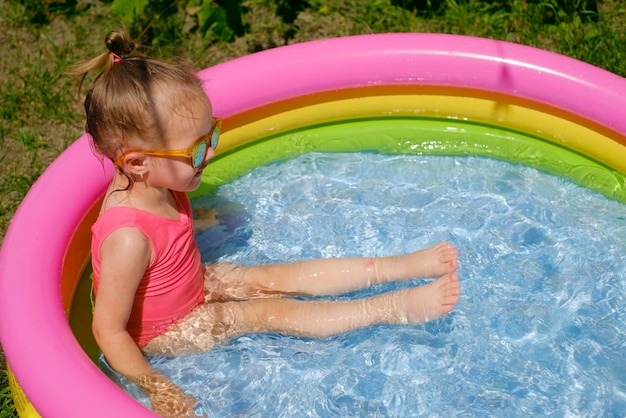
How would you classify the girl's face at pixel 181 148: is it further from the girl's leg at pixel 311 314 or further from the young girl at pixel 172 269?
the girl's leg at pixel 311 314

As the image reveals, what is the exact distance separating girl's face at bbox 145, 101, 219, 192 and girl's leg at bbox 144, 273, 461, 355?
44 centimetres

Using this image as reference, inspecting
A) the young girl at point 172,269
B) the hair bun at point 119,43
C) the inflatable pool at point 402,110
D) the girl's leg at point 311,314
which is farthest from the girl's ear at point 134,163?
the girl's leg at point 311,314

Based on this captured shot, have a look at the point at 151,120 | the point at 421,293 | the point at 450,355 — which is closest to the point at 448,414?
the point at 450,355

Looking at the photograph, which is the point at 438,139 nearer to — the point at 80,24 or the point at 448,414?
the point at 448,414

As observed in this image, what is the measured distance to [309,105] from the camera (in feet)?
10.2

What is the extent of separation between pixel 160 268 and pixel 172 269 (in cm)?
5

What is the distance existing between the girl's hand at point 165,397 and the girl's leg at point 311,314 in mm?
173

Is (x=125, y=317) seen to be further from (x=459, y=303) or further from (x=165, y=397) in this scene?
(x=459, y=303)

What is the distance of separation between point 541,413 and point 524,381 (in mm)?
111

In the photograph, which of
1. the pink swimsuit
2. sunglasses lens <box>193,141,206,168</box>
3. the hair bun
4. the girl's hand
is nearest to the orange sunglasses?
sunglasses lens <box>193,141,206,168</box>

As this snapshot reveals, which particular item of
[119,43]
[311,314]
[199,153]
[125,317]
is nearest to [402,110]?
[311,314]

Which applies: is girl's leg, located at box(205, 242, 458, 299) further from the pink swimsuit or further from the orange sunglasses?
the orange sunglasses

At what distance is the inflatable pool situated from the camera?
2.83m

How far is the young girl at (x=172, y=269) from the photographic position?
217 centimetres
